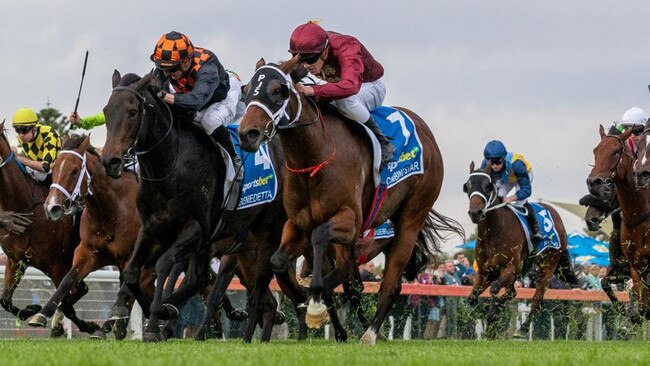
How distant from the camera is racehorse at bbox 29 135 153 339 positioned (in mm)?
10375

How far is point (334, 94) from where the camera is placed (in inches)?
340

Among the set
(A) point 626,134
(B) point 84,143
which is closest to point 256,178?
(B) point 84,143

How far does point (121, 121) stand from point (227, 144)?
1208mm

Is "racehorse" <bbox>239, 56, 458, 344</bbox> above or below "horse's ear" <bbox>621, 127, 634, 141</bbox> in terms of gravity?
below

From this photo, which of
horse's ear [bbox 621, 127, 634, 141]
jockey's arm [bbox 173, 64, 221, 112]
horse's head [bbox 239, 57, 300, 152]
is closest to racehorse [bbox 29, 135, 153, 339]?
jockey's arm [bbox 173, 64, 221, 112]

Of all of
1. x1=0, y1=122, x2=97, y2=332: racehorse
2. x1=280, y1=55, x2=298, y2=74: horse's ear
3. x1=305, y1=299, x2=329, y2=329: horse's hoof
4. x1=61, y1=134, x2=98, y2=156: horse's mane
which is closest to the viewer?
x1=305, y1=299, x2=329, y2=329: horse's hoof

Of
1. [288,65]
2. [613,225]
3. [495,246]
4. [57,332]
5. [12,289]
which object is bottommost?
[57,332]

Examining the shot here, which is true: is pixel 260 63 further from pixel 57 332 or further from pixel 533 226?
pixel 533 226

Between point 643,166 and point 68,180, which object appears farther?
point 68,180

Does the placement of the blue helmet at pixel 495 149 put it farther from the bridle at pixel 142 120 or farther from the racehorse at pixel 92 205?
the bridle at pixel 142 120

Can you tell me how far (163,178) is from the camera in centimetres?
870

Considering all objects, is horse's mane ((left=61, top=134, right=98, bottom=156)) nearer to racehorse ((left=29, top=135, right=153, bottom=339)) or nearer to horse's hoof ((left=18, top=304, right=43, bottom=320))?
racehorse ((left=29, top=135, right=153, bottom=339))

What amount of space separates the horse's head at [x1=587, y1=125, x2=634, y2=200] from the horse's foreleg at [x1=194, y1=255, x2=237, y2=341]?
3470 millimetres

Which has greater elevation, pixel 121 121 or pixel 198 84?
pixel 198 84
